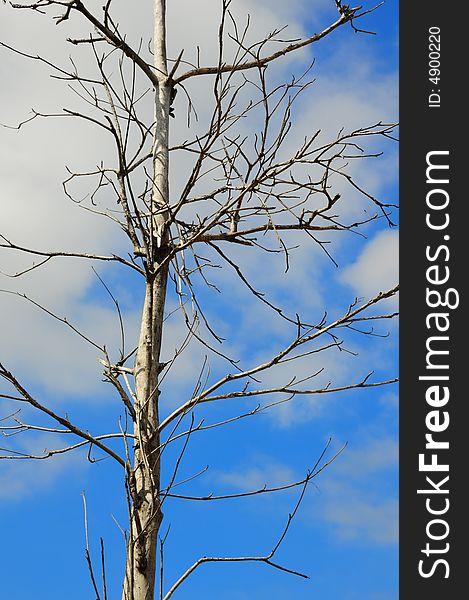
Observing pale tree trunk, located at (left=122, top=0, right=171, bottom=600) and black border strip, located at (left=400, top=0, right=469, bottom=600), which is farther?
black border strip, located at (left=400, top=0, right=469, bottom=600)

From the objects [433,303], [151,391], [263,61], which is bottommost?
[151,391]

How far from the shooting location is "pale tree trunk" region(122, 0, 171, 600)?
8.62 ft

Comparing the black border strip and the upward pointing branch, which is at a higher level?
the upward pointing branch

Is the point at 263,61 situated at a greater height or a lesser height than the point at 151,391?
greater

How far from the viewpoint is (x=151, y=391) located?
2.91m

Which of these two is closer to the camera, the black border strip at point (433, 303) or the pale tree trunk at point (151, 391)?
the pale tree trunk at point (151, 391)

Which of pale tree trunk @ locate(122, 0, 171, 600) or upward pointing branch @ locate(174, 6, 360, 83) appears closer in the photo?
pale tree trunk @ locate(122, 0, 171, 600)

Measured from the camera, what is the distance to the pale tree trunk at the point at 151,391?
263 cm

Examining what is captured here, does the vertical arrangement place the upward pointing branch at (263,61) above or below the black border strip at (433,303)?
above

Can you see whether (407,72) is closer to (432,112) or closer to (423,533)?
(432,112)

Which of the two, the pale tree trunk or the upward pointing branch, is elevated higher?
the upward pointing branch

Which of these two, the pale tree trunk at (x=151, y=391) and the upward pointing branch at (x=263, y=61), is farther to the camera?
the upward pointing branch at (x=263, y=61)

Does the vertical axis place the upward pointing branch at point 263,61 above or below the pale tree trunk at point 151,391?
above

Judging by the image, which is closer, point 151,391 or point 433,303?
point 151,391
